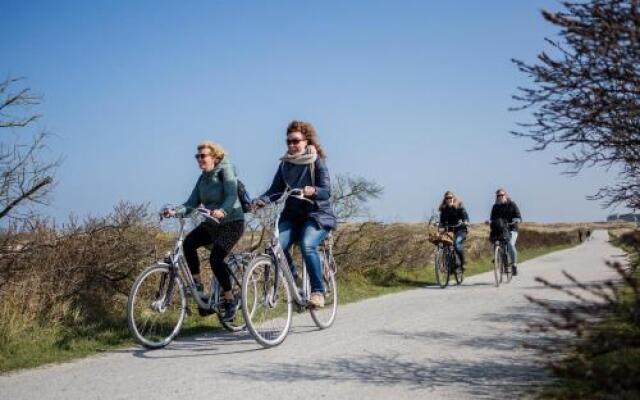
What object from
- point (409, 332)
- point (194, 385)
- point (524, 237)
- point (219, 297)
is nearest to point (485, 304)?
point (409, 332)

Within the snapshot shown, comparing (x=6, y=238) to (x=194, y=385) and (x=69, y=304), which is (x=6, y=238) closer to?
(x=69, y=304)

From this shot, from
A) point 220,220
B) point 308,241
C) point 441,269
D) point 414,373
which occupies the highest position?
point 220,220

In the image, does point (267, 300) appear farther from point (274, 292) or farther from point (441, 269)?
point (441, 269)

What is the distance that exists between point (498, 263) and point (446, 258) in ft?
3.89

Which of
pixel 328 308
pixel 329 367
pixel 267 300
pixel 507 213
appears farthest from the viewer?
pixel 507 213

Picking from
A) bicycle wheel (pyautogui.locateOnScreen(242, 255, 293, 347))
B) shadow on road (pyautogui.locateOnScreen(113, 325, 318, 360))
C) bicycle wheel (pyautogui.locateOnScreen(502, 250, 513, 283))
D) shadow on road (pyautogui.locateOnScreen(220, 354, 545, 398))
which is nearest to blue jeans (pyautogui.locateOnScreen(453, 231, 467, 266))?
bicycle wheel (pyautogui.locateOnScreen(502, 250, 513, 283))

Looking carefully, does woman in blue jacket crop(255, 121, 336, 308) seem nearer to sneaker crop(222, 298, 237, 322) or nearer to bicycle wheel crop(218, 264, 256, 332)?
bicycle wheel crop(218, 264, 256, 332)

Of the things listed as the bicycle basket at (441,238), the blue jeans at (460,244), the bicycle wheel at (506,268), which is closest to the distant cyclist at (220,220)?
the bicycle basket at (441,238)

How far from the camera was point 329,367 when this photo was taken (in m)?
5.36

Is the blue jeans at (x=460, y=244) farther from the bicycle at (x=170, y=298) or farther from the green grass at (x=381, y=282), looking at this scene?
the bicycle at (x=170, y=298)

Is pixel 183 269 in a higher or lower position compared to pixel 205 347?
higher

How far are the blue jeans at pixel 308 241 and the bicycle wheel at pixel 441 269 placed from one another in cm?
685

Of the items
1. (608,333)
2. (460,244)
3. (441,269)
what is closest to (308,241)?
(608,333)

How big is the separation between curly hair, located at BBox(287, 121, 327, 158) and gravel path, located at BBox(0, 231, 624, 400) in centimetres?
227
